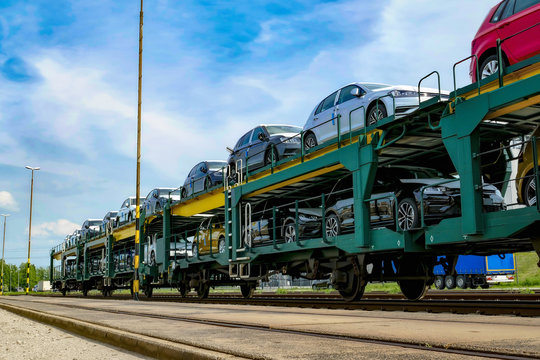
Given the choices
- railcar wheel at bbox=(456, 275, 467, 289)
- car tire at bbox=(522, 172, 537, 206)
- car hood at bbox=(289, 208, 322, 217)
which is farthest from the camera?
railcar wheel at bbox=(456, 275, 467, 289)

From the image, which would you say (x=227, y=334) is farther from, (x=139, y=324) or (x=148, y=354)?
(x=139, y=324)

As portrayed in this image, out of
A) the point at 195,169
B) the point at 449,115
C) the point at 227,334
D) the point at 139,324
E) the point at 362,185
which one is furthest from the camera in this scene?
the point at 195,169

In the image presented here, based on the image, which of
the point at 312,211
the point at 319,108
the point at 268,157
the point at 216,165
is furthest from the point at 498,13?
the point at 216,165

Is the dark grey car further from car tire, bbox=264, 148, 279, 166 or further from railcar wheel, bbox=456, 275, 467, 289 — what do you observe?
railcar wheel, bbox=456, 275, 467, 289

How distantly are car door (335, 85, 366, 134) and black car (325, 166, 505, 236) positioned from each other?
1.32m

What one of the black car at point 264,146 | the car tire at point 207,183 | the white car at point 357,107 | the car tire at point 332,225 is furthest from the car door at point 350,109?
the car tire at point 207,183

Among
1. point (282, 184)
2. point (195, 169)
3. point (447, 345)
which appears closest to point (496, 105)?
point (447, 345)

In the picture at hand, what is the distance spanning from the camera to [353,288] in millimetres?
14188

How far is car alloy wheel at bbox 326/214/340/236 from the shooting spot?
14.3 meters

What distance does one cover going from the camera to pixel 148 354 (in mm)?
6531

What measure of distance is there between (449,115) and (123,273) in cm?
2291

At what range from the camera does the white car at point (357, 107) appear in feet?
43.4

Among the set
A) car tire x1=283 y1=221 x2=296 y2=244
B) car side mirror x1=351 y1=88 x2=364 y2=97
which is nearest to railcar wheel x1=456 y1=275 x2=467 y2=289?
car tire x1=283 y1=221 x2=296 y2=244

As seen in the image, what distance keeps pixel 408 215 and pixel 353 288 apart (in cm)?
288
